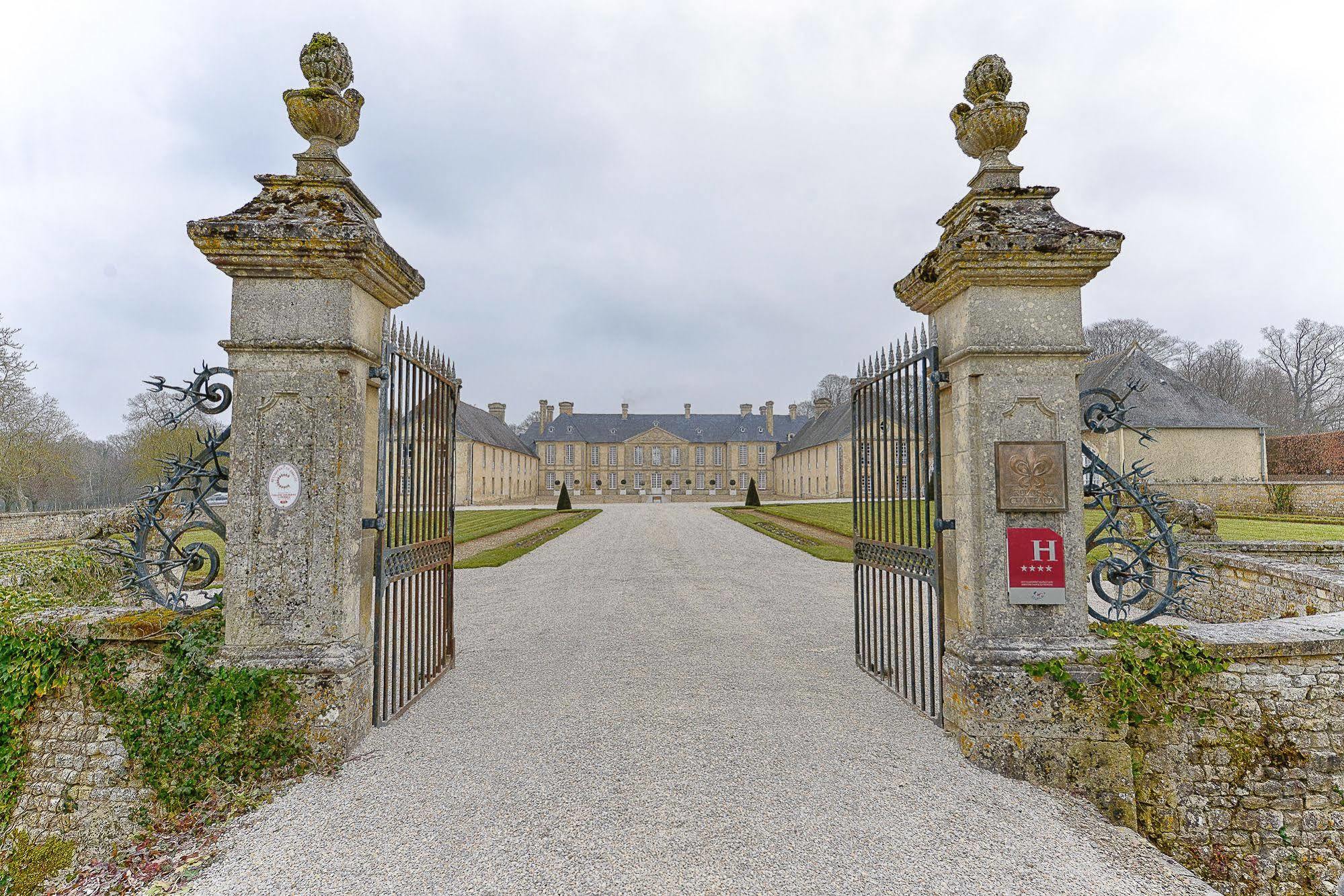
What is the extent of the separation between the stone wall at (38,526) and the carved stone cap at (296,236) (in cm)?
1922

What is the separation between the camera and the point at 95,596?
5.07m

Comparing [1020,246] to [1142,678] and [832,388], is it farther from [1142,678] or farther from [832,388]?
[832,388]

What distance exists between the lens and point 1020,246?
3.17 m

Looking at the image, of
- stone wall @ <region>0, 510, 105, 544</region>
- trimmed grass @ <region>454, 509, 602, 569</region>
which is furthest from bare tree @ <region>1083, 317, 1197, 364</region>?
stone wall @ <region>0, 510, 105, 544</region>

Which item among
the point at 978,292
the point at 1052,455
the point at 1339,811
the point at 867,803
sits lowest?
the point at 1339,811

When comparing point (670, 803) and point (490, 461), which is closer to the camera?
point (670, 803)

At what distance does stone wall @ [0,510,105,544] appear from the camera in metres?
16.8

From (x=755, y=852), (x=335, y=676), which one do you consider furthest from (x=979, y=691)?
(x=335, y=676)

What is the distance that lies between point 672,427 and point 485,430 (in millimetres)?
22156

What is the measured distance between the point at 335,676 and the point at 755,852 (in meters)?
2.20

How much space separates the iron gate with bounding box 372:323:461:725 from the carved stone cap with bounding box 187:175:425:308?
1.91ft

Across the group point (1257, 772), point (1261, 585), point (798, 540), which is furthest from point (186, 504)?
point (798, 540)

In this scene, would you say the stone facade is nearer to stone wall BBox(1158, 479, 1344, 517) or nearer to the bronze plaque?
stone wall BBox(1158, 479, 1344, 517)

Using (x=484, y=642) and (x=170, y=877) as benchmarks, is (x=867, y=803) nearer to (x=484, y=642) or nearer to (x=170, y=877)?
(x=170, y=877)
